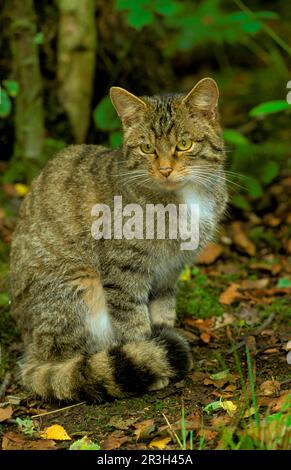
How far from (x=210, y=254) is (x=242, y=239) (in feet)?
1.27

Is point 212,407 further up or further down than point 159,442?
further up

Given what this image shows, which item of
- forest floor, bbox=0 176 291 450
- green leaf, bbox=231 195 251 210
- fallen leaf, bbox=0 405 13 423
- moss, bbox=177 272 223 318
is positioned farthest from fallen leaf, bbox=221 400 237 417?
green leaf, bbox=231 195 251 210

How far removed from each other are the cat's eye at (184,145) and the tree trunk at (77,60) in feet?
7.74

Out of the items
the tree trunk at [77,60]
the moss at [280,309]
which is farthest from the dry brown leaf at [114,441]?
the tree trunk at [77,60]

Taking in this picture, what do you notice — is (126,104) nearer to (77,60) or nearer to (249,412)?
(249,412)

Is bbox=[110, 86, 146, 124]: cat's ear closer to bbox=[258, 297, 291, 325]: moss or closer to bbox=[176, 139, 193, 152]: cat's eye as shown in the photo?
bbox=[176, 139, 193, 152]: cat's eye

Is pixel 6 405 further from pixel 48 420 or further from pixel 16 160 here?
pixel 16 160

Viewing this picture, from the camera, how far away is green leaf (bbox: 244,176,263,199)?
19.7 ft

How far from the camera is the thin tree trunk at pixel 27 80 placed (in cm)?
556

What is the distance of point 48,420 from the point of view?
154 inches

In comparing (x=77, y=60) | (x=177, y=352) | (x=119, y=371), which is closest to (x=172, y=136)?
(x=177, y=352)

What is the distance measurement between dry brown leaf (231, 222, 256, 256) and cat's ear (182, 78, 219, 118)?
6.83 ft

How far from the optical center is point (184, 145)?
404 cm
